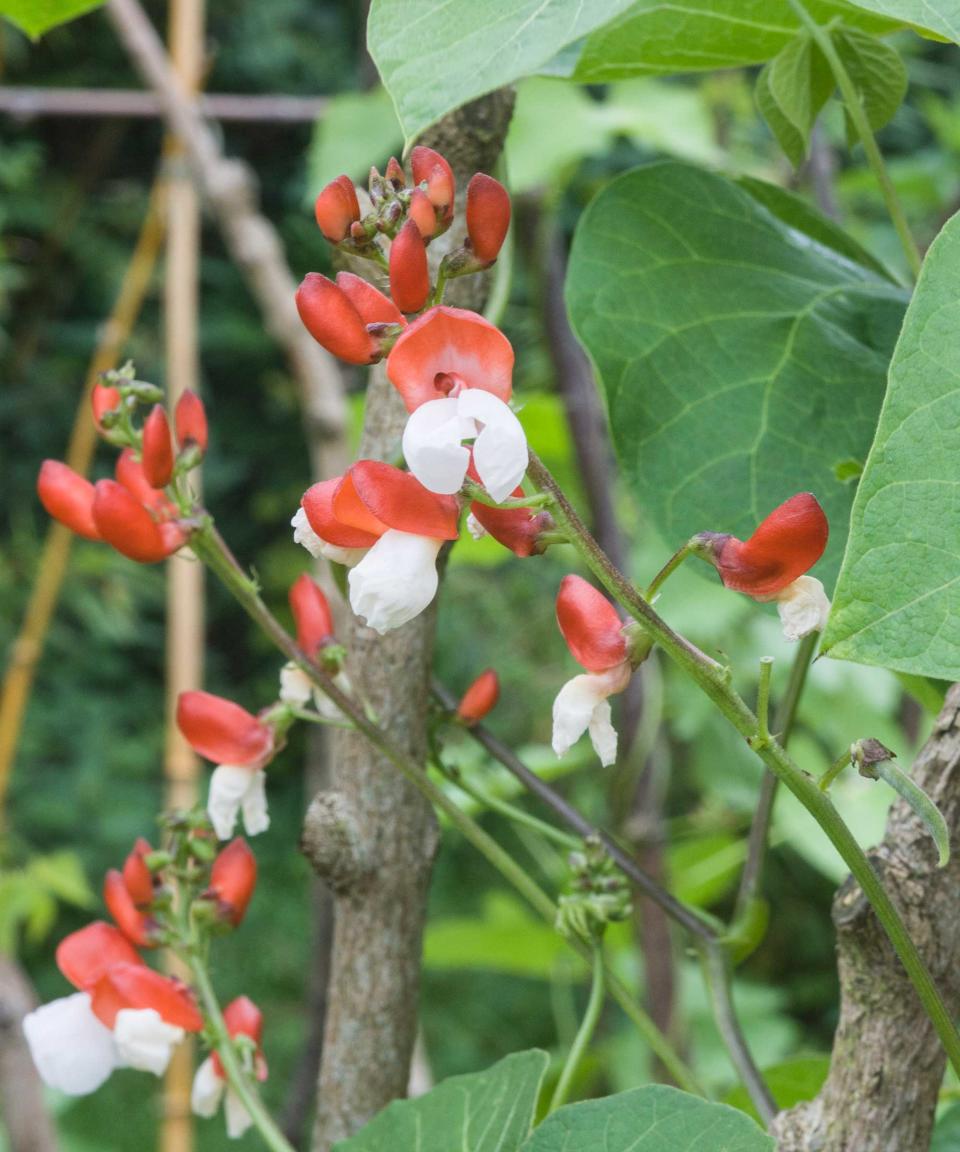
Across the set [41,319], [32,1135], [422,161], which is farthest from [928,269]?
[41,319]

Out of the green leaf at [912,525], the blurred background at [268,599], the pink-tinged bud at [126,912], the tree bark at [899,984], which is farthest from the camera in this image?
the blurred background at [268,599]

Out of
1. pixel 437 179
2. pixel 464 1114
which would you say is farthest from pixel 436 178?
pixel 464 1114

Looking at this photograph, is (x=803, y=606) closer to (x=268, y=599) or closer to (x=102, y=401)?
(x=102, y=401)

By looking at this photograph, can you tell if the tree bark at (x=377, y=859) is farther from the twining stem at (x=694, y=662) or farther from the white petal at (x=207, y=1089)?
the twining stem at (x=694, y=662)

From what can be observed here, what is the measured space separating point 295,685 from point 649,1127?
0.63ft

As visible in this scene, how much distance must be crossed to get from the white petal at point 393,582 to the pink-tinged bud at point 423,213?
0.27 ft

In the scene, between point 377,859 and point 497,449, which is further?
point 377,859

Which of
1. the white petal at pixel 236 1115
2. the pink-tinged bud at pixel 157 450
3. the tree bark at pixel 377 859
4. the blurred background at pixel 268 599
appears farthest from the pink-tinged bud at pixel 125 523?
the blurred background at pixel 268 599

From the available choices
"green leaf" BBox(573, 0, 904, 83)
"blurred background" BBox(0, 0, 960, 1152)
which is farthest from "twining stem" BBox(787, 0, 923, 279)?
"blurred background" BBox(0, 0, 960, 1152)

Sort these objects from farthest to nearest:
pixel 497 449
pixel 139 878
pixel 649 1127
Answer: pixel 139 878 < pixel 649 1127 < pixel 497 449

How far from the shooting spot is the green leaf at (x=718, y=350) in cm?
50

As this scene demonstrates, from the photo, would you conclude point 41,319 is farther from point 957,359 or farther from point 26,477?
point 957,359

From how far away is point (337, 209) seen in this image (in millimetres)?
337

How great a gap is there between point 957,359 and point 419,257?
5.2 inches
